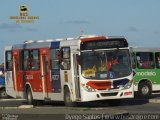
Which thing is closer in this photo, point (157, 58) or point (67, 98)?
point (67, 98)

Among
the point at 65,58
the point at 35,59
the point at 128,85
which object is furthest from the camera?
the point at 35,59

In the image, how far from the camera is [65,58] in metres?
27.2

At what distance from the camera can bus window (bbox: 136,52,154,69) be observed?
113ft

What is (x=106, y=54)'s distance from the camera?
2622cm

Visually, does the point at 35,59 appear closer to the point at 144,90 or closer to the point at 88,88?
the point at 88,88

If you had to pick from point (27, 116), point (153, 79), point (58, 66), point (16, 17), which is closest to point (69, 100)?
point (58, 66)

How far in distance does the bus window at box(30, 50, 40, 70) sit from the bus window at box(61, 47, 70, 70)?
278 cm

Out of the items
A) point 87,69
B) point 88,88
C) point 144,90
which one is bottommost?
point 144,90

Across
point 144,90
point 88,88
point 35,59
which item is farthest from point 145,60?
point 88,88

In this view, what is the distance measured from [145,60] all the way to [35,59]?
7.04 metres

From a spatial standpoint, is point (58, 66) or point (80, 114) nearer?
point (80, 114)

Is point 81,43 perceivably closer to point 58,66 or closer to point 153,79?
point 58,66

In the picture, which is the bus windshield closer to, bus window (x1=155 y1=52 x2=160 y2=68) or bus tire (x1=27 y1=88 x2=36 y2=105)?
bus tire (x1=27 y1=88 x2=36 y2=105)

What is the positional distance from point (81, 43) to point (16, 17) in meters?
30.0
